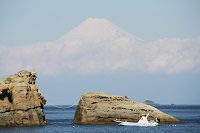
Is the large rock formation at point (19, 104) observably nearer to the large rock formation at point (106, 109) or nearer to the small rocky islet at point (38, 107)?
the small rocky islet at point (38, 107)

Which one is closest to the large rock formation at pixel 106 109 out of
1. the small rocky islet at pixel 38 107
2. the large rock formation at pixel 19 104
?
the small rocky islet at pixel 38 107

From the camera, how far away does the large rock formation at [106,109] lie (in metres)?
130

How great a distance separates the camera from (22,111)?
12006 cm

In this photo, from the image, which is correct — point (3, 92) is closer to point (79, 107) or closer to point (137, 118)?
point (79, 107)

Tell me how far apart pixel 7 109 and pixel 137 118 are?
2947 cm

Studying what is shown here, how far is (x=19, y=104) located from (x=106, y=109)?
19848mm

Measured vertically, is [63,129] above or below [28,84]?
below

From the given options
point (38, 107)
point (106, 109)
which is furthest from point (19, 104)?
point (106, 109)

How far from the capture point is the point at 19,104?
393ft

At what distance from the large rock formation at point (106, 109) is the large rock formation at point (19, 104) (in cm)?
1112

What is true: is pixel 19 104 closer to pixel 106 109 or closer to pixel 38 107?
pixel 38 107

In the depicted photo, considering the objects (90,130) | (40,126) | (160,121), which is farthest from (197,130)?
(40,126)

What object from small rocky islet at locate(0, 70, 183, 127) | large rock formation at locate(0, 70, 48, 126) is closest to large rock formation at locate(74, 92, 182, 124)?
small rocky islet at locate(0, 70, 183, 127)

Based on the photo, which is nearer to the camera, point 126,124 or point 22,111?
point 22,111
